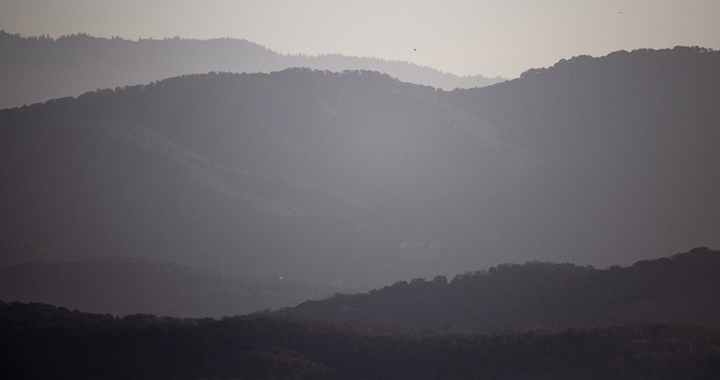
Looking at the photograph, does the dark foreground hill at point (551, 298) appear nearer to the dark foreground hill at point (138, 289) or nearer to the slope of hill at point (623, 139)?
the dark foreground hill at point (138, 289)

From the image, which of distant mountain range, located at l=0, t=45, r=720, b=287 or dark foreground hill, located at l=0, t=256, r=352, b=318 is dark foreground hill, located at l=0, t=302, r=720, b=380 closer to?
dark foreground hill, located at l=0, t=256, r=352, b=318

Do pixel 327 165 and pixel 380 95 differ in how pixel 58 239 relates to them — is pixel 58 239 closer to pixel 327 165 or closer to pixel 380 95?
pixel 327 165

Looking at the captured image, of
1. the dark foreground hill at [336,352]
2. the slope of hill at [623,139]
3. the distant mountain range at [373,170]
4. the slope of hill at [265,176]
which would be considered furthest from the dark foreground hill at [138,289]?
the slope of hill at [623,139]

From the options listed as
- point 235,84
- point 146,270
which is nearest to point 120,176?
point 146,270

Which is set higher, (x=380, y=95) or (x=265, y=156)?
(x=380, y=95)

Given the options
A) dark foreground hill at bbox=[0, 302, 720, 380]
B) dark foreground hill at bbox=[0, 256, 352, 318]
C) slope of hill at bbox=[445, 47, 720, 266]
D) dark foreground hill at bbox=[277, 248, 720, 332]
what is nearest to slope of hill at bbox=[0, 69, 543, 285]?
slope of hill at bbox=[445, 47, 720, 266]

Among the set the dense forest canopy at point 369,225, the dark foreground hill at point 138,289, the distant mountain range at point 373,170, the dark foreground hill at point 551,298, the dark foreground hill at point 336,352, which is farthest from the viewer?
the distant mountain range at point 373,170
